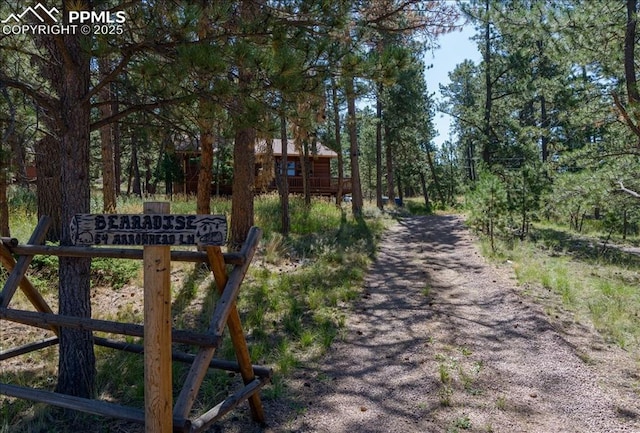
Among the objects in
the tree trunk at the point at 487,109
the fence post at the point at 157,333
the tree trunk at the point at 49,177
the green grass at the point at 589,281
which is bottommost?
the green grass at the point at 589,281

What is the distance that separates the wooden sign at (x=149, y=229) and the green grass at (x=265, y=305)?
6.29ft

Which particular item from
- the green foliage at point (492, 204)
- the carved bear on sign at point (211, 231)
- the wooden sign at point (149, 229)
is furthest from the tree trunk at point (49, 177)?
the green foliage at point (492, 204)

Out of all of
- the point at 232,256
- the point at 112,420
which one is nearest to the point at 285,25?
the point at 232,256

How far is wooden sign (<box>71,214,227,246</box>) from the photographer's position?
8.43 feet

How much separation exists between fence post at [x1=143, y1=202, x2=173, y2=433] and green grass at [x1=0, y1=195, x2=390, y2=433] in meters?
1.29

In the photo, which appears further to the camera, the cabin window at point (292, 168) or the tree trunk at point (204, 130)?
the cabin window at point (292, 168)

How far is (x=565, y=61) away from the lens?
31.4ft

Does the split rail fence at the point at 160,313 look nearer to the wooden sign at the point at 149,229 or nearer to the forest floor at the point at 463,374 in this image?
the wooden sign at the point at 149,229

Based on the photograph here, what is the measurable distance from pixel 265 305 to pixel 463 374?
2991mm

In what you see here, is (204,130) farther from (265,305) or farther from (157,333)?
(157,333)

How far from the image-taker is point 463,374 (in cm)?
442

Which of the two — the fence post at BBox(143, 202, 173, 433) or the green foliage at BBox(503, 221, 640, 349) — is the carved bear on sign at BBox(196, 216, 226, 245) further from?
the green foliage at BBox(503, 221, 640, 349)

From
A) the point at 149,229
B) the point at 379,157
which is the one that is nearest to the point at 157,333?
the point at 149,229

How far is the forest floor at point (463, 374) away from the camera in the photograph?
366 centimetres
